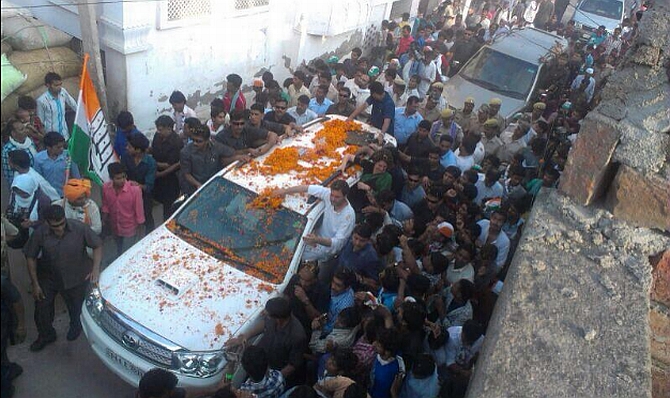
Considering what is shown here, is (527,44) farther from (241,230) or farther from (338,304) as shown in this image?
(338,304)

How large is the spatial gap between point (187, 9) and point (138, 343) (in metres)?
6.41

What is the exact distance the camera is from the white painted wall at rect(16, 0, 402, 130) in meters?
8.70

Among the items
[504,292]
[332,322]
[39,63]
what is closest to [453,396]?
[332,322]

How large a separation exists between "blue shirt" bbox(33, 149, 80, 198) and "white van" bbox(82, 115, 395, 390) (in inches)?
54.6

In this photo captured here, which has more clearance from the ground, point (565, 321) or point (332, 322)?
point (565, 321)

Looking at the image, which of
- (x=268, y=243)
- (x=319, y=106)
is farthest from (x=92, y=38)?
(x=268, y=243)

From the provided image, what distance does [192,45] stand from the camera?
9828mm

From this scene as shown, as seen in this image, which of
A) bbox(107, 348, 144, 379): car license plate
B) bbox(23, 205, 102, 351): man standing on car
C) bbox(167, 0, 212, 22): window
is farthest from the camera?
bbox(167, 0, 212, 22): window

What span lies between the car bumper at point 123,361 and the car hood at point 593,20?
1977cm

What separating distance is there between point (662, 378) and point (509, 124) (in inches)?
322

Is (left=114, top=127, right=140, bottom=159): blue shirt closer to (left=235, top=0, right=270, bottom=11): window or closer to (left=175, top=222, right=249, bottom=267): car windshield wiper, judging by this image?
(left=175, top=222, right=249, bottom=267): car windshield wiper

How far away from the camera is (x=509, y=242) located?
6285 millimetres

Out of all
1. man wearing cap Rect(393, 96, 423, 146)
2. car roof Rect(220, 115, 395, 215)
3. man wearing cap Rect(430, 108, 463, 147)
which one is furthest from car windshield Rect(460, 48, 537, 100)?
car roof Rect(220, 115, 395, 215)

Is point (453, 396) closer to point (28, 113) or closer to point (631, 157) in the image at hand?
point (631, 157)
